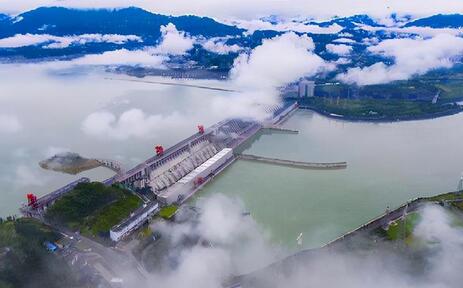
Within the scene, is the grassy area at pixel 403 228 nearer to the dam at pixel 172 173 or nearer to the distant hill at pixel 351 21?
the dam at pixel 172 173

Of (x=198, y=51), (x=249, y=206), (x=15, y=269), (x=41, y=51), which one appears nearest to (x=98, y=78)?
(x=198, y=51)

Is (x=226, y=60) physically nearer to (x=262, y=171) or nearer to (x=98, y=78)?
(x=98, y=78)

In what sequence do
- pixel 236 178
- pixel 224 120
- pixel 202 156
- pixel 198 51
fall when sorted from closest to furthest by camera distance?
pixel 236 178 < pixel 202 156 < pixel 224 120 < pixel 198 51

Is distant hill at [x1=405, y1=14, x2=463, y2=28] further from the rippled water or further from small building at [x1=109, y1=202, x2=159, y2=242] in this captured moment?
small building at [x1=109, y1=202, x2=159, y2=242]

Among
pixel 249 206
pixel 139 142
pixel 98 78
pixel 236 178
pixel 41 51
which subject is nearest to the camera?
pixel 249 206

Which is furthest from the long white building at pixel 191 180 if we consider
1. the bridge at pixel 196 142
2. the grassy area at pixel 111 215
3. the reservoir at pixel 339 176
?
the bridge at pixel 196 142

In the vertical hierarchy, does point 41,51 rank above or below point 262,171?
above

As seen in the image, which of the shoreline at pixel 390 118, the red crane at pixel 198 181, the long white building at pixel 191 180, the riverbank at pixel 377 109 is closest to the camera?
the long white building at pixel 191 180

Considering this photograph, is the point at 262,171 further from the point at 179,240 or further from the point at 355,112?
Result: the point at 355,112

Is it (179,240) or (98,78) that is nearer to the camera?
(179,240)
